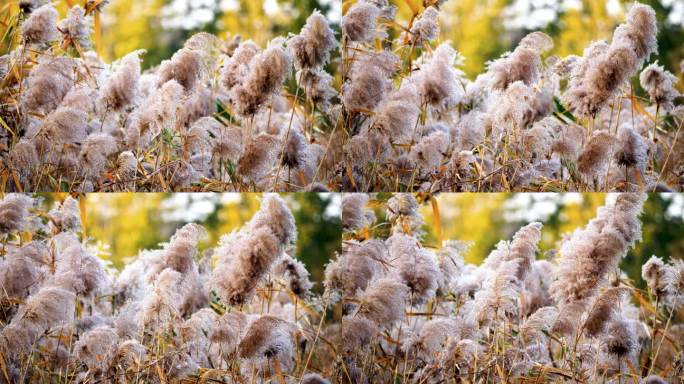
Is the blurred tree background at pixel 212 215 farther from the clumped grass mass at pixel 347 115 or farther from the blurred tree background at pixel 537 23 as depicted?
the blurred tree background at pixel 537 23

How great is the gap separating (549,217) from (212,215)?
1247 mm

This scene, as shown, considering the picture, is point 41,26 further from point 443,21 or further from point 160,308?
point 443,21

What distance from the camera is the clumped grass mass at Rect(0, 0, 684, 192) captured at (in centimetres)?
339

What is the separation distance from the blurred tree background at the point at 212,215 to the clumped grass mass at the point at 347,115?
0.05m

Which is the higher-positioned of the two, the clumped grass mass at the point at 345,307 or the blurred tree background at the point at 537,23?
the blurred tree background at the point at 537,23

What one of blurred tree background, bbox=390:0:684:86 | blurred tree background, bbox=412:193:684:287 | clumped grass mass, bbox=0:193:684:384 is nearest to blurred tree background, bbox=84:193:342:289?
clumped grass mass, bbox=0:193:684:384

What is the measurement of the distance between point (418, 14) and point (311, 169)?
69 cm

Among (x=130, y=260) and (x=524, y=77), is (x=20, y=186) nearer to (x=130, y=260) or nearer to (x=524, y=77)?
(x=130, y=260)

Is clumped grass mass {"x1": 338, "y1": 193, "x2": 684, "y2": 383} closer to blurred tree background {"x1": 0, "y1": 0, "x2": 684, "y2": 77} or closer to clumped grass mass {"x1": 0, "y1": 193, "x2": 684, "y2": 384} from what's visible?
clumped grass mass {"x1": 0, "y1": 193, "x2": 684, "y2": 384}

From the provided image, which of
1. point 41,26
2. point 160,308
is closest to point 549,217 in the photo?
point 160,308

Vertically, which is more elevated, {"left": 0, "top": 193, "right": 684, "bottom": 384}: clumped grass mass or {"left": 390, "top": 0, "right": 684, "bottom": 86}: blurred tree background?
{"left": 390, "top": 0, "right": 684, "bottom": 86}: blurred tree background

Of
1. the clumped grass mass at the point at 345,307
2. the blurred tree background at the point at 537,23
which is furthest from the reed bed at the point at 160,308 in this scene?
the blurred tree background at the point at 537,23

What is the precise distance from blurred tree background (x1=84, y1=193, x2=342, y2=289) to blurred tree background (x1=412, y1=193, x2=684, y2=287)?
1.26 ft

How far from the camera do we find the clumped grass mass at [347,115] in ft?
11.1
